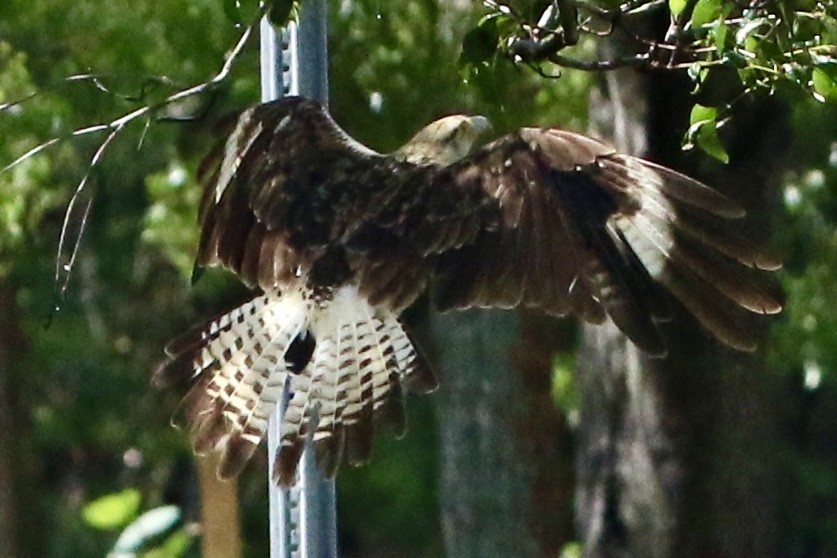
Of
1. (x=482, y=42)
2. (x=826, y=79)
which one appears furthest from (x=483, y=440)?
(x=826, y=79)

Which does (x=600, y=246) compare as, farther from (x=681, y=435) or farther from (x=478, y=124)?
(x=681, y=435)

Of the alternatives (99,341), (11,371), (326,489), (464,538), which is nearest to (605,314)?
(326,489)

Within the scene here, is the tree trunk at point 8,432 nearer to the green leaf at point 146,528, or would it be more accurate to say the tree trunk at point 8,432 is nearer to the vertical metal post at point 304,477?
the green leaf at point 146,528

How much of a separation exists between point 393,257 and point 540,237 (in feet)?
0.86

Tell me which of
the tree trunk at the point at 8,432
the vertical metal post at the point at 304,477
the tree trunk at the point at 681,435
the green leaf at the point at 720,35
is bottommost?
the tree trunk at the point at 8,432

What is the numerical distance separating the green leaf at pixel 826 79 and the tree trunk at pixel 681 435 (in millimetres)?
4014

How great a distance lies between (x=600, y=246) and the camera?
3408mm

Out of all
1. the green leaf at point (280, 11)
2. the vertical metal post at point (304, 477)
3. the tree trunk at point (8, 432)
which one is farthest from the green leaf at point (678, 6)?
the tree trunk at point (8, 432)

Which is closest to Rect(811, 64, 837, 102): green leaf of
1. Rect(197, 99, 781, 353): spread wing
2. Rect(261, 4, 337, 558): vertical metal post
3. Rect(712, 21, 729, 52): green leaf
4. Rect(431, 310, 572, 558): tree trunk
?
Rect(712, 21, 729, 52): green leaf

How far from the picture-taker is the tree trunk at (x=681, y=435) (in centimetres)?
695

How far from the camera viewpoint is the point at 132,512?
298 inches

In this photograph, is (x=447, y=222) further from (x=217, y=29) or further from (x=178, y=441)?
(x=178, y=441)

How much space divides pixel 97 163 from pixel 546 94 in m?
4.36

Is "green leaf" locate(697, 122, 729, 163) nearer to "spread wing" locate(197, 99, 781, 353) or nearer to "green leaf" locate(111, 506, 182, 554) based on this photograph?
"spread wing" locate(197, 99, 781, 353)
